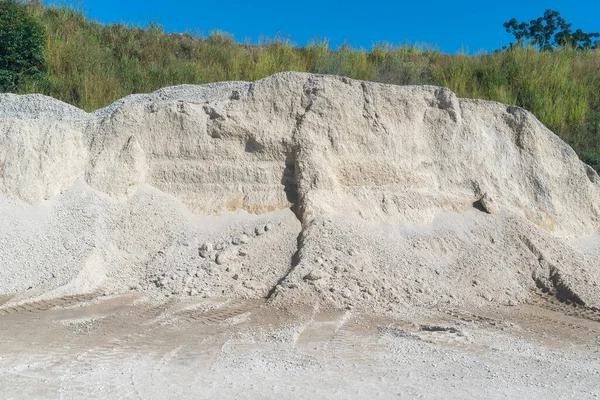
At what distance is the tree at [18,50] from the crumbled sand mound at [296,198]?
249cm

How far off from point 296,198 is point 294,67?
213 inches

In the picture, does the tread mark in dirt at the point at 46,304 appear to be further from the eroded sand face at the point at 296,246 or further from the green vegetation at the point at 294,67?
the green vegetation at the point at 294,67

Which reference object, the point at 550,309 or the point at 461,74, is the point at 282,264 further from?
the point at 461,74

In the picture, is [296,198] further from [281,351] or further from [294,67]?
[294,67]

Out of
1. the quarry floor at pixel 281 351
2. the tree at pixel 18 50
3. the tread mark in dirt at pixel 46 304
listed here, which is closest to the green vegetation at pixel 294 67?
the tree at pixel 18 50

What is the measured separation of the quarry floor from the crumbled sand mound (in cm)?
48

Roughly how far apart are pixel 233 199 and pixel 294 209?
81cm

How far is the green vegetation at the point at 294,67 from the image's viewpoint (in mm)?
10578

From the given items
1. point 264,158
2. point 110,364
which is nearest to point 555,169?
A: point 264,158

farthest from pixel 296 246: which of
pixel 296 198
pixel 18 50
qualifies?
pixel 18 50

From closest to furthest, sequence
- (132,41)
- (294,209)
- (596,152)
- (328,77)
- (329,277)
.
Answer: (329,277) → (294,209) → (328,77) → (596,152) → (132,41)

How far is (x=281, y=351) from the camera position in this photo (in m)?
4.61

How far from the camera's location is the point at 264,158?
304 inches

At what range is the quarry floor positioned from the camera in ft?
12.6
